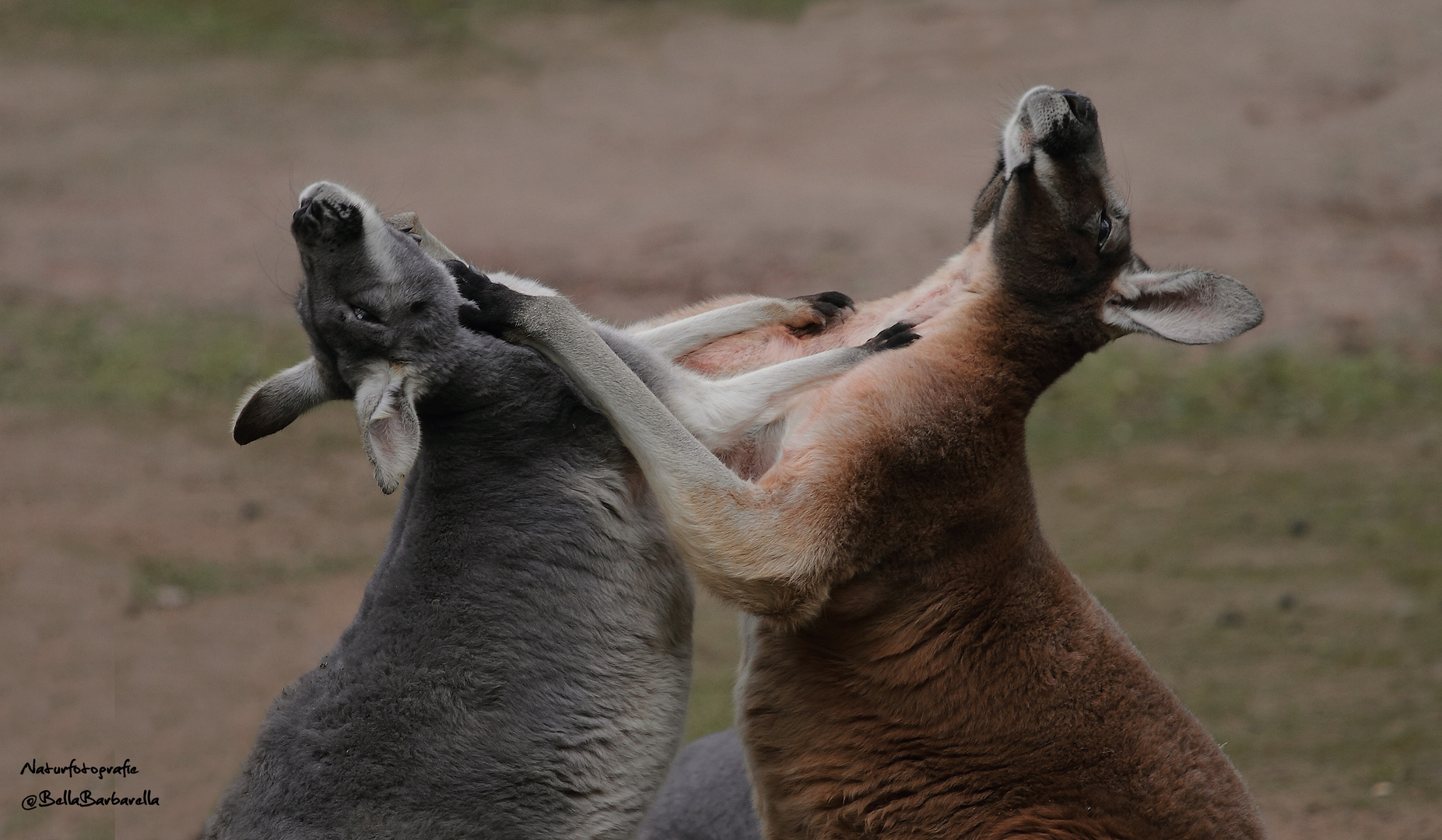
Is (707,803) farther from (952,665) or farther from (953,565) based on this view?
(953,565)

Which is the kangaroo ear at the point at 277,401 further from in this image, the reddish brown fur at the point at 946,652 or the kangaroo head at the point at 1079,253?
the kangaroo head at the point at 1079,253

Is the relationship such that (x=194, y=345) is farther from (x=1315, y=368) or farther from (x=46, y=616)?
(x=1315, y=368)

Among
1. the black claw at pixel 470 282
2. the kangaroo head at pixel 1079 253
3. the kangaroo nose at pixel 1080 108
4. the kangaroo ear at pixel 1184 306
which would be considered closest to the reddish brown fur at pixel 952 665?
the kangaroo head at pixel 1079 253

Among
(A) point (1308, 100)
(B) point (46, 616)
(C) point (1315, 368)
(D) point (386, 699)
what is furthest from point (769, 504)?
(A) point (1308, 100)

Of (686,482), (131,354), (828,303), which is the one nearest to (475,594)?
(686,482)

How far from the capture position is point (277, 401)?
436cm

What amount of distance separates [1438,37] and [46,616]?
52.6 feet

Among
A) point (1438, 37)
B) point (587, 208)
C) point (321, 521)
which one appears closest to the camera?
point (321, 521)

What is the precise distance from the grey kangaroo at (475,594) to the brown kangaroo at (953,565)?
0.22 meters

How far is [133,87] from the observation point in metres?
16.6

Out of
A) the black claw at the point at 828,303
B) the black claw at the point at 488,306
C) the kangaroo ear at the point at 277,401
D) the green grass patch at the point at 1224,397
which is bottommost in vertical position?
the green grass patch at the point at 1224,397

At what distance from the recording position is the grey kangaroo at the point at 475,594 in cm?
394

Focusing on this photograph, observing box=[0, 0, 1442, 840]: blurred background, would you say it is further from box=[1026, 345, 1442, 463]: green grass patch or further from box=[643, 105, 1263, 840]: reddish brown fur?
box=[643, 105, 1263, 840]: reddish brown fur

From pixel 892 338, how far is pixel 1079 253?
702 millimetres
